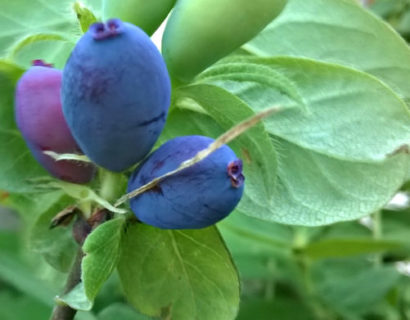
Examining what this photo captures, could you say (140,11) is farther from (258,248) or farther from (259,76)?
(258,248)

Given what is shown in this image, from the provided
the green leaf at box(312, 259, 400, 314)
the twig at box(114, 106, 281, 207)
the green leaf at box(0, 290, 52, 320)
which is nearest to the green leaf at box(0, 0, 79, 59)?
the twig at box(114, 106, 281, 207)

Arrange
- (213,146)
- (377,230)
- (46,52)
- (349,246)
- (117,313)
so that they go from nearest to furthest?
(213,146) < (46,52) < (117,313) < (349,246) < (377,230)

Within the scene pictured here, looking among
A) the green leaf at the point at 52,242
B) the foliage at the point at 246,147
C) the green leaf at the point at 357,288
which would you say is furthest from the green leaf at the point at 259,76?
the green leaf at the point at 357,288

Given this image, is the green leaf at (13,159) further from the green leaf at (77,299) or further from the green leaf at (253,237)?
the green leaf at (253,237)

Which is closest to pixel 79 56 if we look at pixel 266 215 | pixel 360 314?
pixel 266 215

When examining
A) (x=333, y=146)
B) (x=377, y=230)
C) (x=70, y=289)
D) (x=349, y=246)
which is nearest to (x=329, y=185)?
(x=333, y=146)

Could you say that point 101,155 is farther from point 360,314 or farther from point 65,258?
point 360,314
